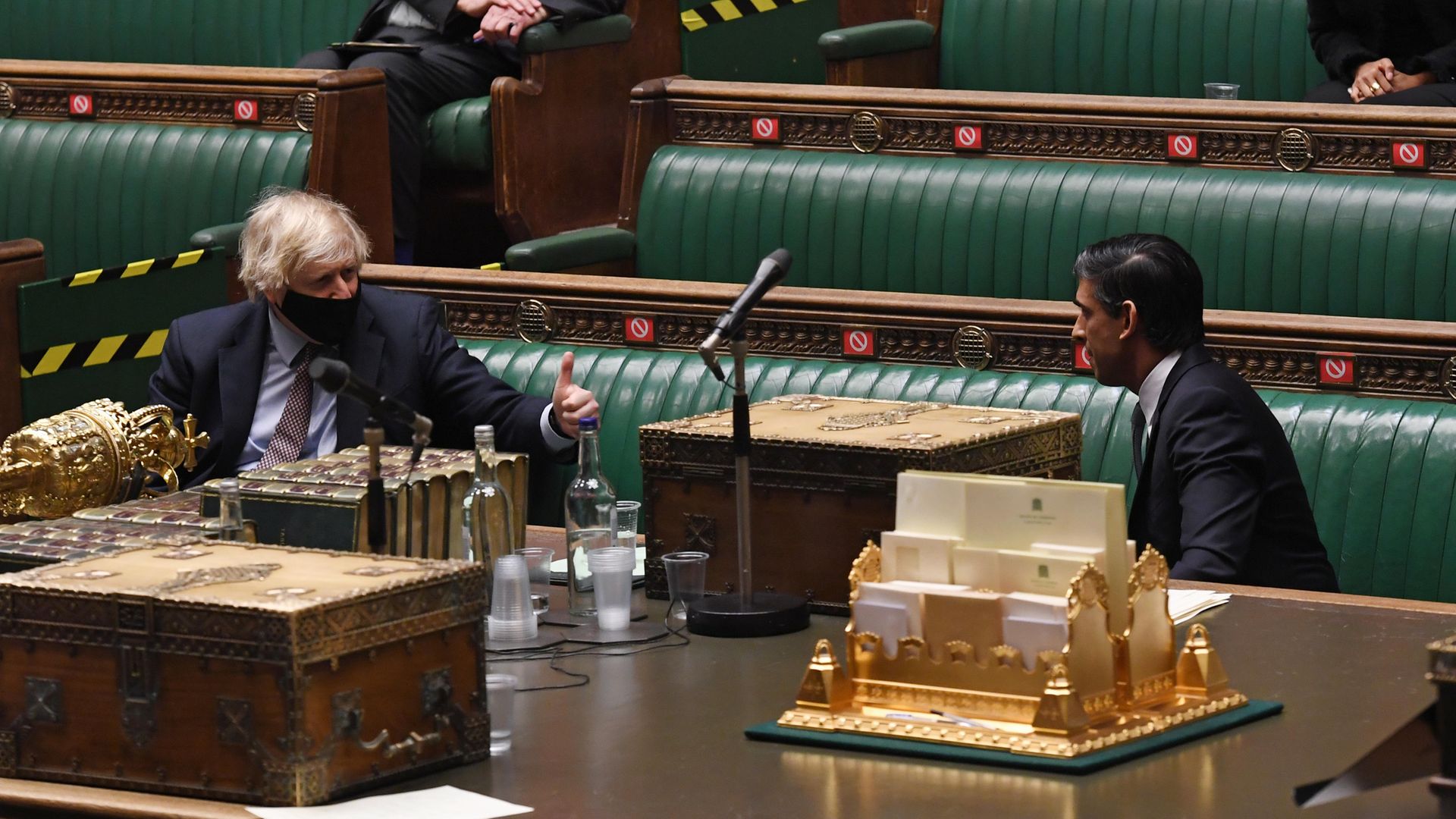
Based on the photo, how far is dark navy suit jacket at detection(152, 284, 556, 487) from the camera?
3758mm

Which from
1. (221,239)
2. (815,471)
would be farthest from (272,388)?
(221,239)

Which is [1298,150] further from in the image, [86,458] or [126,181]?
[126,181]

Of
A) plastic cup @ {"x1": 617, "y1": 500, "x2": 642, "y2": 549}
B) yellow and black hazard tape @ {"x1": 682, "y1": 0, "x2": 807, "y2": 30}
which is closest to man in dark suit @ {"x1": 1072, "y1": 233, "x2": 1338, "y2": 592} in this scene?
plastic cup @ {"x1": 617, "y1": 500, "x2": 642, "y2": 549}

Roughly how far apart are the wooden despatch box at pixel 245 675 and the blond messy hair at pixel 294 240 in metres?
1.34

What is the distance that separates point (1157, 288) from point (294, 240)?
1351 millimetres

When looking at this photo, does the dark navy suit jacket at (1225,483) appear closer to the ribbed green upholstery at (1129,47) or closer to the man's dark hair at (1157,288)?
the man's dark hair at (1157,288)

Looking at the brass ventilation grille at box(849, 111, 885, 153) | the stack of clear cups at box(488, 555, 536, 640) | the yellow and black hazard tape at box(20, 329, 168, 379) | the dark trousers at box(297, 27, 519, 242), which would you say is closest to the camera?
the stack of clear cups at box(488, 555, 536, 640)

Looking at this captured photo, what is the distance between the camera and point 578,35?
553 cm

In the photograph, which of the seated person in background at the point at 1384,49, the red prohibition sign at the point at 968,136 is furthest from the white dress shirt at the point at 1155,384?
the seated person in background at the point at 1384,49

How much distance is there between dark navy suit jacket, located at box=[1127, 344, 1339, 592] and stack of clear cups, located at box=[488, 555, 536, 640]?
3.01 ft

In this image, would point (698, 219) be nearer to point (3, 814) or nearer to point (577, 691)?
point (577, 691)

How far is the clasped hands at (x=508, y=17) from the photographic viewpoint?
5.48m

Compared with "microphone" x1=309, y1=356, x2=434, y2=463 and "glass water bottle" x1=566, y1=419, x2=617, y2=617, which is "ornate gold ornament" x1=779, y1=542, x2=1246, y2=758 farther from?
"glass water bottle" x1=566, y1=419, x2=617, y2=617

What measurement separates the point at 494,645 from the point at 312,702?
0.64 meters
